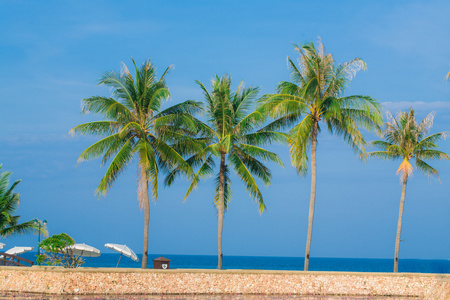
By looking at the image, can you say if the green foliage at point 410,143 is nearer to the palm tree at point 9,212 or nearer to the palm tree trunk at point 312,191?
the palm tree trunk at point 312,191

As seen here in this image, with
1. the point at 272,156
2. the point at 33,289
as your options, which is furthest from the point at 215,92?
the point at 33,289

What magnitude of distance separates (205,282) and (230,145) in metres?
7.81

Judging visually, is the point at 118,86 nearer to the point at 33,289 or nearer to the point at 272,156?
the point at 272,156

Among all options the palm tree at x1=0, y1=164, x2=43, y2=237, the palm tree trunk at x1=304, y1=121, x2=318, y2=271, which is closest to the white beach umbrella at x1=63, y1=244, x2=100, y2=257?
the palm tree at x1=0, y1=164, x2=43, y2=237

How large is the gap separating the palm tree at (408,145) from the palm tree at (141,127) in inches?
511

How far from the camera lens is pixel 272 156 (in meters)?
31.7

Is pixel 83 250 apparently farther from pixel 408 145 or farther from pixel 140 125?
pixel 408 145

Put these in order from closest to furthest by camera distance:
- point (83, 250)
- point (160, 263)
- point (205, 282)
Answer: point (205, 282), point (160, 263), point (83, 250)

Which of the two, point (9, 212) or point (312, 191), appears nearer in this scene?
point (312, 191)

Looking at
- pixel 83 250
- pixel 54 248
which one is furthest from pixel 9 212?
pixel 54 248

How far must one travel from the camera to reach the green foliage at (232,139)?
3150 cm

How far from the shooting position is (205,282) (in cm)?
2681

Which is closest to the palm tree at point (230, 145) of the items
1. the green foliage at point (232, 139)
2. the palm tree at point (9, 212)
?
the green foliage at point (232, 139)

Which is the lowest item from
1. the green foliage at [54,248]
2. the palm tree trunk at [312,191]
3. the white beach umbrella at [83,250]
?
the white beach umbrella at [83,250]
